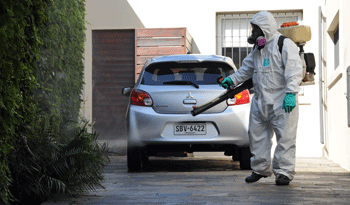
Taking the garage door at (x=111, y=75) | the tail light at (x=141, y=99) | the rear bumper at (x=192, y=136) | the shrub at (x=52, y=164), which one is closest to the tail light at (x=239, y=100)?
the rear bumper at (x=192, y=136)

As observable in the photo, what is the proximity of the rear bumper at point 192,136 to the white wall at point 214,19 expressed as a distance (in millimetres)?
5087

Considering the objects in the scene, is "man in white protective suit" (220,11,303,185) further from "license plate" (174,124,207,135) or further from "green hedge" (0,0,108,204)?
"green hedge" (0,0,108,204)

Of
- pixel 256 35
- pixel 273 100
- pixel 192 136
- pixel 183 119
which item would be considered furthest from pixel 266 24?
pixel 192 136

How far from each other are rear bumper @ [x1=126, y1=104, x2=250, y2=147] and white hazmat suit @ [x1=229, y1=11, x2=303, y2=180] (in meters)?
1.10

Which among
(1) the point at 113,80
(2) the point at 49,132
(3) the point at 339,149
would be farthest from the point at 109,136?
(2) the point at 49,132

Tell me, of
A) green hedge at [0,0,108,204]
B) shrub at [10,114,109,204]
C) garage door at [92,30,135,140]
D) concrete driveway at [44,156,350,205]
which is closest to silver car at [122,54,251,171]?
concrete driveway at [44,156,350,205]

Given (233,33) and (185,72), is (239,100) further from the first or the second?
(233,33)

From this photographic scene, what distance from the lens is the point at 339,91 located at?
9.64 m

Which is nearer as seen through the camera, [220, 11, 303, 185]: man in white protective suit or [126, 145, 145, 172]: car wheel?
[220, 11, 303, 185]: man in white protective suit

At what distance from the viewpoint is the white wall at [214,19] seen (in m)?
12.4

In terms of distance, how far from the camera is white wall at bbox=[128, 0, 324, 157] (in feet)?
40.7

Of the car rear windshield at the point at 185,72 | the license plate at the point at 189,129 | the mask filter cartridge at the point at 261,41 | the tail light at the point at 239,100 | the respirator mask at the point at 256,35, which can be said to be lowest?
the license plate at the point at 189,129

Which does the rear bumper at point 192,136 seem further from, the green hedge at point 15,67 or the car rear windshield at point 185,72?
the green hedge at point 15,67

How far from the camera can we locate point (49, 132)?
17.3 feet
